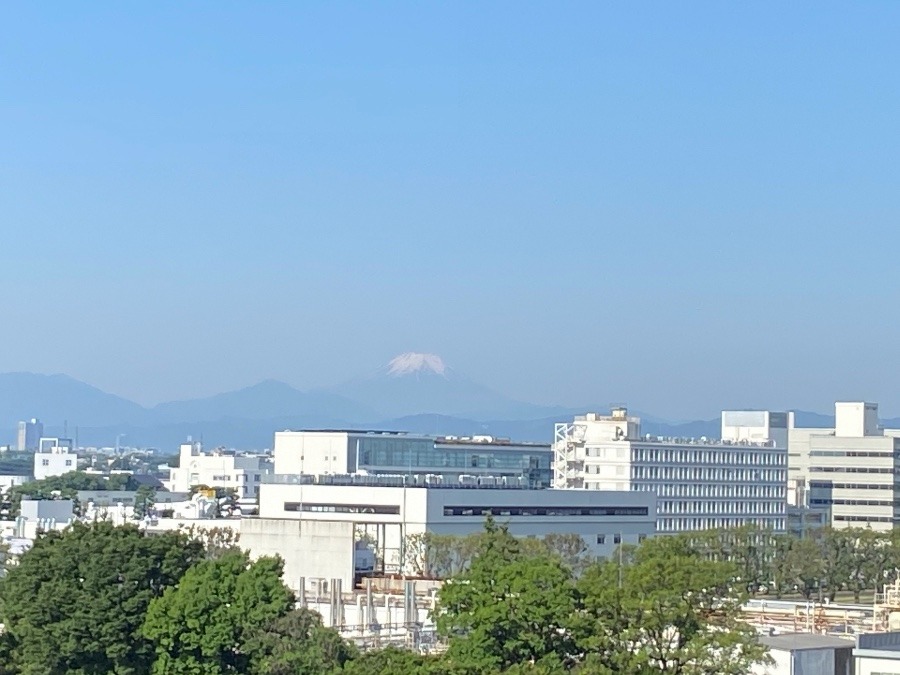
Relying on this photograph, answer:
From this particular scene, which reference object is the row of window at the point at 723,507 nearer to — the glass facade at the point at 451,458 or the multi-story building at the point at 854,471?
the multi-story building at the point at 854,471

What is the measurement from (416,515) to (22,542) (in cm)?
2101

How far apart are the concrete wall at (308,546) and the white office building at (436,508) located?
1334 cm

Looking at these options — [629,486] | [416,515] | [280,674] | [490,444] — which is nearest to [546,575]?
[280,674]

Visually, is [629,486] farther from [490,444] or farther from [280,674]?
[280,674]

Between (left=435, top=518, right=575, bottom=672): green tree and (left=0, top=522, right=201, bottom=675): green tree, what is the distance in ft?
32.0

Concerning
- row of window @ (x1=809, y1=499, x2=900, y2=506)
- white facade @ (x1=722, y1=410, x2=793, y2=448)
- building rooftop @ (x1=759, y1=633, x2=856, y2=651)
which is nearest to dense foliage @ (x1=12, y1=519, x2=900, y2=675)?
building rooftop @ (x1=759, y1=633, x2=856, y2=651)

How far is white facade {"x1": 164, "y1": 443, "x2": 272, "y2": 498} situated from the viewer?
558 feet

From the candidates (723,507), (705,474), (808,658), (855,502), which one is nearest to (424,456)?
(705,474)

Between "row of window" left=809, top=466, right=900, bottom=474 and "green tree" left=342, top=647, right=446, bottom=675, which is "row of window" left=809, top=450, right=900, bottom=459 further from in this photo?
"green tree" left=342, top=647, right=446, bottom=675

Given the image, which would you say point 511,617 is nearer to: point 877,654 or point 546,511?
point 877,654

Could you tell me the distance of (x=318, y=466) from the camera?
12388cm

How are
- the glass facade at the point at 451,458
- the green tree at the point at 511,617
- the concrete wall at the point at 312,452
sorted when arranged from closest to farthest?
the green tree at the point at 511,617, the concrete wall at the point at 312,452, the glass facade at the point at 451,458

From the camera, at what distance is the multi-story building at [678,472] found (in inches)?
4818

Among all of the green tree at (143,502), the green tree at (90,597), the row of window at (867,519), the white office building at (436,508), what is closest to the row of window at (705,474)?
the row of window at (867,519)
